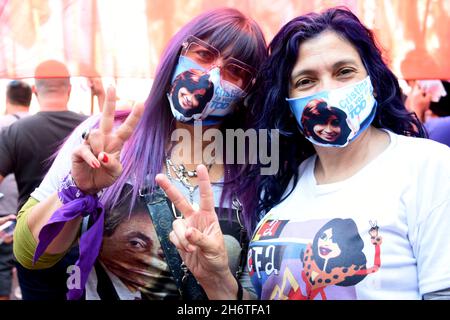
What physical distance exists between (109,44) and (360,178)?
1305mm

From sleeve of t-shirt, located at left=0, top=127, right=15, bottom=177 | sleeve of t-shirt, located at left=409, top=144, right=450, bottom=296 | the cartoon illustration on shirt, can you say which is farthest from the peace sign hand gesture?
sleeve of t-shirt, located at left=0, top=127, right=15, bottom=177

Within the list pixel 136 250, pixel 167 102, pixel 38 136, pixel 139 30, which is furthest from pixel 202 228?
pixel 38 136

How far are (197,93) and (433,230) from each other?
1.04m

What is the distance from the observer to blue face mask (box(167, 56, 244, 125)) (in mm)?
2406

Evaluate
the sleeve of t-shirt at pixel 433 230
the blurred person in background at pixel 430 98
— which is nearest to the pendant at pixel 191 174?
the sleeve of t-shirt at pixel 433 230

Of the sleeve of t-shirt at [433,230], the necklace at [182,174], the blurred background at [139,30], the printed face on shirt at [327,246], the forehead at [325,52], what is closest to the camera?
the sleeve of t-shirt at [433,230]

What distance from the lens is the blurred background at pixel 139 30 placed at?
2.64 metres

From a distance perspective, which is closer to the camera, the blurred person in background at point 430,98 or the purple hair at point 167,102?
the purple hair at point 167,102

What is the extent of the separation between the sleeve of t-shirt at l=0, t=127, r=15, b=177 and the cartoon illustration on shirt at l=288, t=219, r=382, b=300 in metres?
2.47

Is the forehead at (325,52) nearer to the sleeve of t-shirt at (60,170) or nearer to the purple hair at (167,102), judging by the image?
the purple hair at (167,102)

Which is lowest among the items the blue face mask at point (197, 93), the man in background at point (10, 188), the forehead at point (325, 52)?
the man in background at point (10, 188)

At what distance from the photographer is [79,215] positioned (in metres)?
2.18

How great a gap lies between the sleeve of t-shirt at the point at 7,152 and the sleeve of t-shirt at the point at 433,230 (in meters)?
2.80

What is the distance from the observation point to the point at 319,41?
2.27 metres
